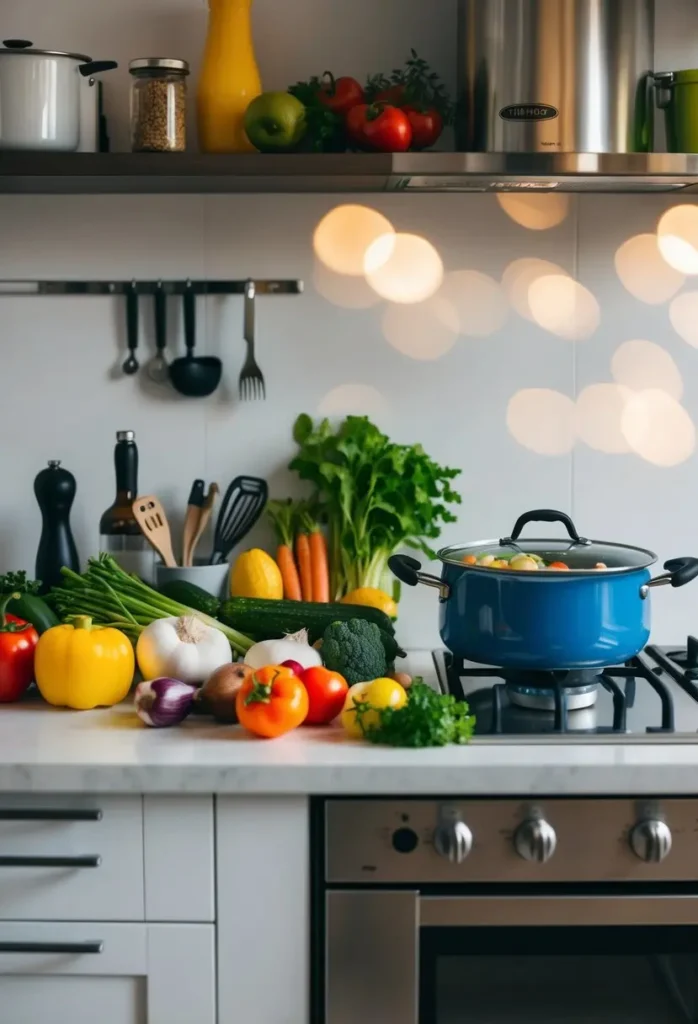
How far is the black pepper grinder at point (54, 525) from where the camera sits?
218 centimetres

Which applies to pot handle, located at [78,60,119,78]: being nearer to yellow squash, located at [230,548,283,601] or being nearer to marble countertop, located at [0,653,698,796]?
yellow squash, located at [230,548,283,601]

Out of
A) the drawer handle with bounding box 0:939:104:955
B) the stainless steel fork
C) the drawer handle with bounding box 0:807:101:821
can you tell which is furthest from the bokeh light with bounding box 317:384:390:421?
the drawer handle with bounding box 0:939:104:955

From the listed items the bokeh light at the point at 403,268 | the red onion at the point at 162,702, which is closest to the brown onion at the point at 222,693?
the red onion at the point at 162,702

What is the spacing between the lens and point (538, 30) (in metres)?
1.94

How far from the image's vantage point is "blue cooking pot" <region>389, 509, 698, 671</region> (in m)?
1.78

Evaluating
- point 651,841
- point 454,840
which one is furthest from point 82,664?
point 651,841

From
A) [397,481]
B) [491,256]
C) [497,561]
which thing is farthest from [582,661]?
[491,256]

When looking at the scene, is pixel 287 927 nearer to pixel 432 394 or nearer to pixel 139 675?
pixel 139 675

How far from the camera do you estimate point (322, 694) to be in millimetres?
1775

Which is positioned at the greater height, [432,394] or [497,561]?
[432,394]

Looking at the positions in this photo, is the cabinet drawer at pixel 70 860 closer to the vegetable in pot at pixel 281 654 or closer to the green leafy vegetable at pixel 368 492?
the vegetable in pot at pixel 281 654

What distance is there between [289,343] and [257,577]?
44 centimetres

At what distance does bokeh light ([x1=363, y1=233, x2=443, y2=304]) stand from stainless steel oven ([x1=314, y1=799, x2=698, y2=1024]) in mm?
1004

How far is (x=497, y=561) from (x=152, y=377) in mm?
762
